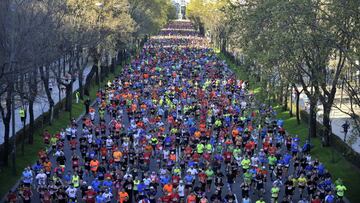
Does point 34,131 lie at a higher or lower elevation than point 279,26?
lower

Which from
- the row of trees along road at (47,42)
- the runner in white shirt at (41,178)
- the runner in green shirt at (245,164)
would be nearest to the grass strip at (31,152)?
the row of trees along road at (47,42)

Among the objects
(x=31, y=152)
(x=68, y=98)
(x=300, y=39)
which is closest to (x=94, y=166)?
(x=31, y=152)

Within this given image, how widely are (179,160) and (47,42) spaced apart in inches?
343

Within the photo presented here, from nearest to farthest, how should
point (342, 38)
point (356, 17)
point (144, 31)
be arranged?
point (356, 17) < point (342, 38) < point (144, 31)

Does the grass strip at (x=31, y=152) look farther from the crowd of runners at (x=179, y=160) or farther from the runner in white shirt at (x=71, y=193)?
the runner in white shirt at (x=71, y=193)

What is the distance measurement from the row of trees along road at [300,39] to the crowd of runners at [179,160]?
238 centimetres

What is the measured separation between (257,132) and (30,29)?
46.9 feet

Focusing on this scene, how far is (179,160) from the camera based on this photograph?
25.5m

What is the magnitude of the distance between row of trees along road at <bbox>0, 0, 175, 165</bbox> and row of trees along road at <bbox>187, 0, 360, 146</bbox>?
8.94 meters

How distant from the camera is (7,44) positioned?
70.5 feet

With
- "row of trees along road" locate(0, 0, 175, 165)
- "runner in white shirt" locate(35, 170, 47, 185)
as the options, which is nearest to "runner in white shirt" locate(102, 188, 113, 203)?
"runner in white shirt" locate(35, 170, 47, 185)

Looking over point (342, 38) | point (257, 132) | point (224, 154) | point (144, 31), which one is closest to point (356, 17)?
point (342, 38)

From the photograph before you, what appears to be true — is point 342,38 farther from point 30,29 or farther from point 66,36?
point 66,36

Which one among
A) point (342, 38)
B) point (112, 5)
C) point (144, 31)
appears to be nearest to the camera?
point (342, 38)
